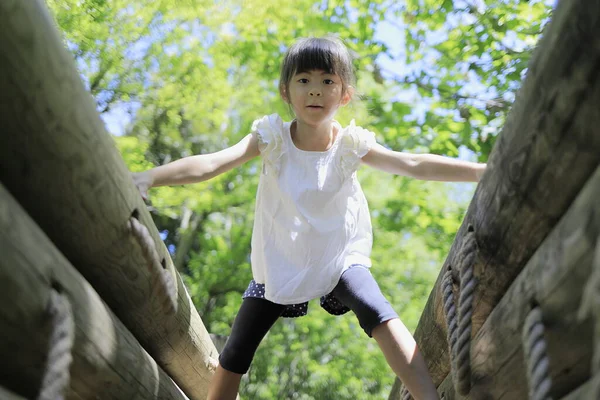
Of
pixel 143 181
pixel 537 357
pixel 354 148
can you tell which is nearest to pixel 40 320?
pixel 143 181

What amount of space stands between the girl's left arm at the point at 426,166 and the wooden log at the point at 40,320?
1.28 m

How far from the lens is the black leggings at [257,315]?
2438 mm

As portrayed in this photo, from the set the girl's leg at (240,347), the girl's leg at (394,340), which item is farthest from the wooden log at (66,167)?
the girl's leg at (394,340)

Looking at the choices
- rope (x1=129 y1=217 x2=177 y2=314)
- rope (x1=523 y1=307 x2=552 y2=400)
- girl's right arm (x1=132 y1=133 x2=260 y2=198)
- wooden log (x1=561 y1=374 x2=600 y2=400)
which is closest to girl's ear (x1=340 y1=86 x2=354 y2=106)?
girl's right arm (x1=132 y1=133 x2=260 y2=198)

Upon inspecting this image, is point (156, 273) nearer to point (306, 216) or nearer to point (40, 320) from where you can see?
point (40, 320)

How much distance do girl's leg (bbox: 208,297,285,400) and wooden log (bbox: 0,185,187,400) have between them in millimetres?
872

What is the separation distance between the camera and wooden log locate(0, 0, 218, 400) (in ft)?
3.95

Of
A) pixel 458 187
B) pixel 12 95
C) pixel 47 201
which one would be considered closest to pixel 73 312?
pixel 47 201

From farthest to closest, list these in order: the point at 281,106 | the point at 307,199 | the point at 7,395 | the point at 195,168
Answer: the point at 281,106 < the point at 307,199 < the point at 195,168 < the point at 7,395

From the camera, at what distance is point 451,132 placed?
6012 mm

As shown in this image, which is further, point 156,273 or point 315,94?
point 315,94

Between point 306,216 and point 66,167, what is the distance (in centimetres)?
136

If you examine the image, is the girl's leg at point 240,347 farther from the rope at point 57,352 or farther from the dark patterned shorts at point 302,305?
the rope at point 57,352

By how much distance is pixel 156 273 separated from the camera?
1.96 metres
